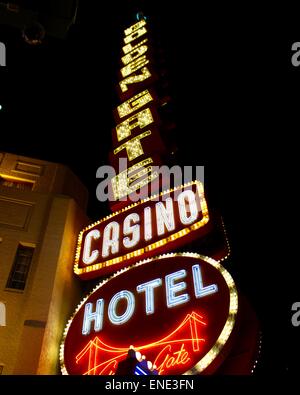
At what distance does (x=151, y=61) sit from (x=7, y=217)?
31.6ft

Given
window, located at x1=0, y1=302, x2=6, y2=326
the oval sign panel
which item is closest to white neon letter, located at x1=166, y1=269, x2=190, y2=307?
the oval sign panel

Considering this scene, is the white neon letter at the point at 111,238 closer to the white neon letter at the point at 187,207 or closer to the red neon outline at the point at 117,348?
the white neon letter at the point at 187,207

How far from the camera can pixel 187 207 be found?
462 inches

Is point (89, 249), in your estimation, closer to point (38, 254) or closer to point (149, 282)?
point (38, 254)

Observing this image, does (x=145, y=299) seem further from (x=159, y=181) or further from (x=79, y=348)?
(x=159, y=181)

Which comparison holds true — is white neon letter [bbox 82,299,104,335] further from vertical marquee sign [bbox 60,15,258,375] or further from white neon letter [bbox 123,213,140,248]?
white neon letter [bbox 123,213,140,248]

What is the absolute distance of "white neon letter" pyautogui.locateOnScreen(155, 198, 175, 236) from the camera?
38.2 ft

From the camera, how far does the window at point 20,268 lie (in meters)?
12.5

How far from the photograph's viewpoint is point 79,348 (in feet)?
32.6

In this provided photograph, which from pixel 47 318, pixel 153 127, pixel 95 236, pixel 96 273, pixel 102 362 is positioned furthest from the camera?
pixel 153 127

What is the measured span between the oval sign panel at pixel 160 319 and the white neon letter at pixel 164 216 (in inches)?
40.1

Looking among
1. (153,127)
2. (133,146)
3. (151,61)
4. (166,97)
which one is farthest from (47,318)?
(151,61)

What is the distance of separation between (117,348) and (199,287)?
235 centimetres

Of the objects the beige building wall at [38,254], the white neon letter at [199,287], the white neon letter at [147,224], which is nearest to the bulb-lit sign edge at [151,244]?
the white neon letter at [147,224]
